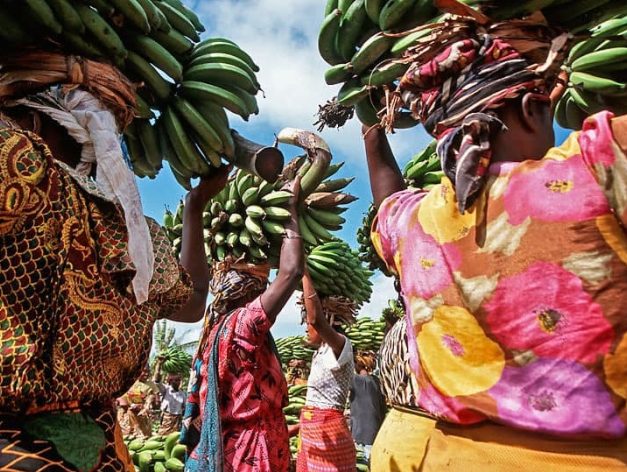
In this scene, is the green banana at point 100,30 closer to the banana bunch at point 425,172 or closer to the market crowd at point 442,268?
the market crowd at point 442,268

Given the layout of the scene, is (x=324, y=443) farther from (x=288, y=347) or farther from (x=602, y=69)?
(x=288, y=347)

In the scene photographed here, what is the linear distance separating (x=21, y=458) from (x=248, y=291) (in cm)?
272

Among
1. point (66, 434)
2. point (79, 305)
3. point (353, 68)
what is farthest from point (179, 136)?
point (66, 434)

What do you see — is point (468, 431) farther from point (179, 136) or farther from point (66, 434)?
point (179, 136)

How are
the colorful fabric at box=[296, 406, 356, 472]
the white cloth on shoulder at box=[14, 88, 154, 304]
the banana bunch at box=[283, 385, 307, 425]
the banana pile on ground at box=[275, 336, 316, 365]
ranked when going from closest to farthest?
the white cloth on shoulder at box=[14, 88, 154, 304]
the colorful fabric at box=[296, 406, 356, 472]
the banana bunch at box=[283, 385, 307, 425]
the banana pile on ground at box=[275, 336, 316, 365]

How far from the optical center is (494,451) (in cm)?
130

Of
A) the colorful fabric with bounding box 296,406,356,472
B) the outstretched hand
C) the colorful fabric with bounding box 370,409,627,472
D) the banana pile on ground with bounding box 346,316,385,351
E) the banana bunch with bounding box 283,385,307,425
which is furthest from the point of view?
the banana pile on ground with bounding box 346,316,385,351

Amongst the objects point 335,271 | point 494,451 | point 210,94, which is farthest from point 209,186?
point 335,271

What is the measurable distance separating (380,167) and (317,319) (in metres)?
2.81

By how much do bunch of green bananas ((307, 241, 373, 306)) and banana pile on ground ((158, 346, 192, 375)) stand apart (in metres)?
13.1

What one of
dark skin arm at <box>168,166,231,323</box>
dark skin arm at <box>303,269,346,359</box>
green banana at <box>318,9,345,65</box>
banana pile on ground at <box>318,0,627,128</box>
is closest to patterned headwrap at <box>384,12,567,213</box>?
banana pile on ground at <box>318,0,627,128</box>

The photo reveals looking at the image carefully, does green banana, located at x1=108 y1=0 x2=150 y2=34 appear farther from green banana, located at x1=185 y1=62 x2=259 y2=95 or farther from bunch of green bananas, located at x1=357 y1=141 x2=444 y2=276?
bunch of green bananas, located at x1=357 y1=141 x2=444 y2=276

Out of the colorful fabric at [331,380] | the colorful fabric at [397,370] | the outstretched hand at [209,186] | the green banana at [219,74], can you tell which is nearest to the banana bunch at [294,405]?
the colorful fabric at [331,380]

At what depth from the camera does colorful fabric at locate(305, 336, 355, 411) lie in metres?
5.02
